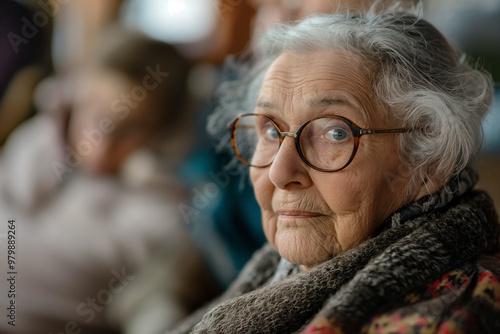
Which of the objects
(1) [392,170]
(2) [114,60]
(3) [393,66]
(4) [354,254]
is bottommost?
(4) [354,254]

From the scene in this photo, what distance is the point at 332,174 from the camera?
1112 mm

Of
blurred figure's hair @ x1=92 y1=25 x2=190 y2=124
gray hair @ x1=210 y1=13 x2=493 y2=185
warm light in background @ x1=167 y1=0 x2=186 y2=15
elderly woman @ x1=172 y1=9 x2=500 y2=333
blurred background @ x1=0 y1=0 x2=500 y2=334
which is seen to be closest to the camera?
elderly woman @ x1=172 y1=9 x2=500 y2=333

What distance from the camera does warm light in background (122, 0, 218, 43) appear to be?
244cm

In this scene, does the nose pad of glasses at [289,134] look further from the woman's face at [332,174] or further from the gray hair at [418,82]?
the gray hair at [418,82]

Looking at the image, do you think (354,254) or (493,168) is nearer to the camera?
(354,254)

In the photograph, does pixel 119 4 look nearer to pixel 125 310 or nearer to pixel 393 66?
pixel 125 310

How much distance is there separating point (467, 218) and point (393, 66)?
0.42 m

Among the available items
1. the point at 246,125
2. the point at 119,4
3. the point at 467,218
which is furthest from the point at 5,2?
the point at 467,218

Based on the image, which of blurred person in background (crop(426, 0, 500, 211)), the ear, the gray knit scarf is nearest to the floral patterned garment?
the gray knit scarf

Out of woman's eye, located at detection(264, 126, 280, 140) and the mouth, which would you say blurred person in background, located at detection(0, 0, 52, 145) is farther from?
the mouth

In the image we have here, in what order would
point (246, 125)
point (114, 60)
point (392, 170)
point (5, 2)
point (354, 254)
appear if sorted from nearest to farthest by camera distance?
point (354, 254) < point (392, 170) < point (246, 125) < point (5, 2) < point (114, 60)

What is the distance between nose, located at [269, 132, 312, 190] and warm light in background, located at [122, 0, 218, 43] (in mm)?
1496

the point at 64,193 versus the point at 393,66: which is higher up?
the point at 64,193

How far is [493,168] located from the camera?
1960 mm
